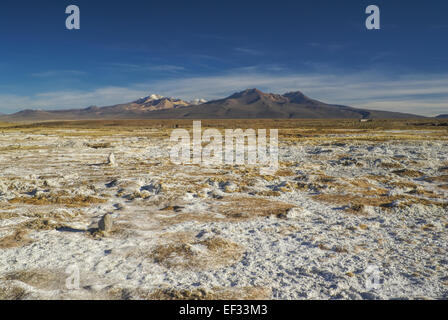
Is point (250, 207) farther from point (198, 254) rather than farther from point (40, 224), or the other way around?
point (40, 224)

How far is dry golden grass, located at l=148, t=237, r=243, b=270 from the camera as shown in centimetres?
730

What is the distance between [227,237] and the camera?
29.4 ft

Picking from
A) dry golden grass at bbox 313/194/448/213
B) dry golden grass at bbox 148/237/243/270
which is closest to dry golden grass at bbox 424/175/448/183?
dry golden grass at bbox 313/194/448/213

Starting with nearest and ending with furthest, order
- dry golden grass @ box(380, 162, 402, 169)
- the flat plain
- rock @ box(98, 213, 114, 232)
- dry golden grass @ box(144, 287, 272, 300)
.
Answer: dry golden grass @ box(144, 287, 272, 300), the flat plain, rock @ box(98, 213, 114, 232), dry golden grass @ box(380, 162, 402, 169)

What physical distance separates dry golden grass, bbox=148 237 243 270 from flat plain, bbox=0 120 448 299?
42 mm

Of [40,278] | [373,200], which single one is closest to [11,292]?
[40,278]

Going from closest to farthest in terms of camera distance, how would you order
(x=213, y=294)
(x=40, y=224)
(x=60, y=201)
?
(x=213, y=294) < (x=40, y=224) < (x=60, y=201)

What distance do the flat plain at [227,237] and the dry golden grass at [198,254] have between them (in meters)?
0.04

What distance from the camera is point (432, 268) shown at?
7000mm

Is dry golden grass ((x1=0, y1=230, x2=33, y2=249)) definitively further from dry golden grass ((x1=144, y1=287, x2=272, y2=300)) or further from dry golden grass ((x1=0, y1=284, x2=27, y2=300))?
dry golden grass ((x1=144, y1=287, x2=272, y2=300))

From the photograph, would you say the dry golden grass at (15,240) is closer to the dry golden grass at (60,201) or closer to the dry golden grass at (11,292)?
the dry golden grass at (11,292)

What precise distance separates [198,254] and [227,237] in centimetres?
144
